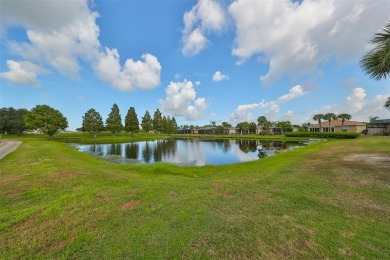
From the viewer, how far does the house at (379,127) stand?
2155 inches

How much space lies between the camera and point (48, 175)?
8.78 metres

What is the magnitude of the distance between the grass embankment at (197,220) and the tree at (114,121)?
179 ft

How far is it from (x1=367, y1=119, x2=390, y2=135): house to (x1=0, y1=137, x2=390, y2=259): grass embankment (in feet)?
221

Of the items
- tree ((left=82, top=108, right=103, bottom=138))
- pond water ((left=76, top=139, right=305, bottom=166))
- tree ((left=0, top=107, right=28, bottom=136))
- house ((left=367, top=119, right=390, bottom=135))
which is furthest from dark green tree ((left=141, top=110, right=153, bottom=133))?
house ((left=367, top=119, right=390, bottom=135))

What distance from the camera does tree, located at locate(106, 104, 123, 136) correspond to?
5869 centimetres

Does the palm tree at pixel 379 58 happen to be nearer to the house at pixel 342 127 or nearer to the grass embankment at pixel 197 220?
the grass embankment at pixel 197 220

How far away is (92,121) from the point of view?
57.2 metres

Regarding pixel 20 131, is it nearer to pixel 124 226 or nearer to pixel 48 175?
pixel 48 175

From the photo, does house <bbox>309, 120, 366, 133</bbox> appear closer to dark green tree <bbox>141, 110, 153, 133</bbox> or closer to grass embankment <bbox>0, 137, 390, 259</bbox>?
dark green tree <bbox>141, 110, 153, 133</bbox>

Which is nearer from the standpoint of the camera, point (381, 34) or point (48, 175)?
point (381, 34)

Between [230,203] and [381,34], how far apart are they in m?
9.77

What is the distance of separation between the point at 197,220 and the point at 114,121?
198ft

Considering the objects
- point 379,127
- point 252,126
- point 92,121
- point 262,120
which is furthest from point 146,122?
point 379,127

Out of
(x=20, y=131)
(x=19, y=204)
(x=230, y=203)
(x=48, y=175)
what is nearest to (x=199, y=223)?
(x=230, y=203)
